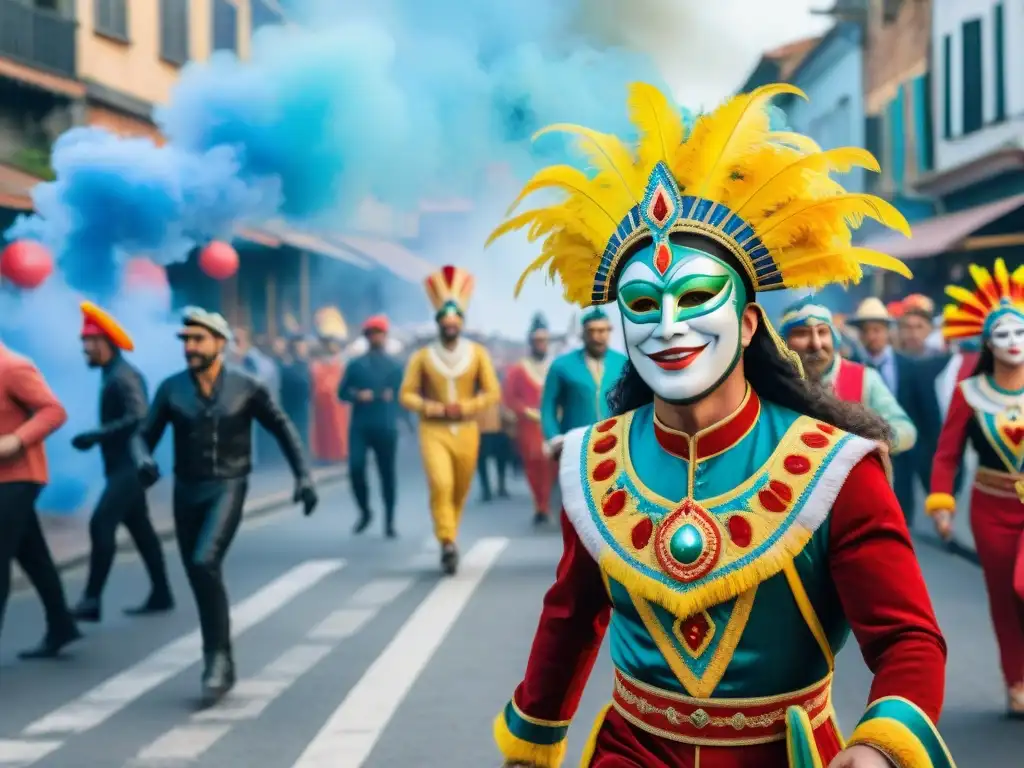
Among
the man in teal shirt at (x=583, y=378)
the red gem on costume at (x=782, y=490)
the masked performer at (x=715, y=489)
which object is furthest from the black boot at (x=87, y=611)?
the red gem on costume at (x=782, y=490)

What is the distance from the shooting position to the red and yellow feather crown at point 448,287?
40.7 ft

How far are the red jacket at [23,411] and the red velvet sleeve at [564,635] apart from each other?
17.8 feet

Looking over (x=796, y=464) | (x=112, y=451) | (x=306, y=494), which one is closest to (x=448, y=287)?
→ (x=112, y=451)

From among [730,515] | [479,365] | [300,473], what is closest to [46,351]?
[479,365]

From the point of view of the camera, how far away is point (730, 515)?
9.93 feet

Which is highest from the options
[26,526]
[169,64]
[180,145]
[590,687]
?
[169,64]

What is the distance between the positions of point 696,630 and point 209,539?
4.90 meters

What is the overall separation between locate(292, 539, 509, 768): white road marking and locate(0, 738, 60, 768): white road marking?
1.06 meters

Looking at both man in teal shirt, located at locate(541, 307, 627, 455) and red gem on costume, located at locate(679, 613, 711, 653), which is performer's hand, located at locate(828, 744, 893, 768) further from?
man in teal shirt, located at locate(541, 307, 627, 455)

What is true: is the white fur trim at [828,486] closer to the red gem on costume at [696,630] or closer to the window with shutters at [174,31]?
the red gem on costume at [696,630]

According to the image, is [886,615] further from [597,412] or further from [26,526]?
[597,412]

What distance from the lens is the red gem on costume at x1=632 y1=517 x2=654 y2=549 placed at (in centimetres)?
307

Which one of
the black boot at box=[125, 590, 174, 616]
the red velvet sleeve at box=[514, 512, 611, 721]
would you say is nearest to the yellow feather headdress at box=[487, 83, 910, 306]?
the red velvet sleeve at box=[514, 512, 611, 721]

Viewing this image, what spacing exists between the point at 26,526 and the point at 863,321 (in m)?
7.02
